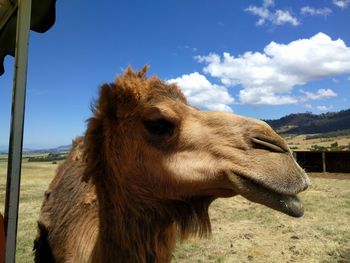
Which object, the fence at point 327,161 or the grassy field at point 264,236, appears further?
the fence at point 327,161

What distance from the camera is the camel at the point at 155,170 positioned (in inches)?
84.5

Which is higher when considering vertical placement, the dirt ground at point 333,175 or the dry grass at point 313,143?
the dry grass at point 313,143

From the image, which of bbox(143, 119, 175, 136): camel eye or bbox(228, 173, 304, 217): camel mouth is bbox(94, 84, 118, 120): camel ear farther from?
bbox(228, 173, 304, 217): camel mouth

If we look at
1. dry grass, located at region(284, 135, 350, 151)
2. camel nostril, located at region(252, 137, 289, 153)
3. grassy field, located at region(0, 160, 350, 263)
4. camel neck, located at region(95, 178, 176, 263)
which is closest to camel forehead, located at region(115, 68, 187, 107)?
camel neck, located at region(95, 178, 176, 263)

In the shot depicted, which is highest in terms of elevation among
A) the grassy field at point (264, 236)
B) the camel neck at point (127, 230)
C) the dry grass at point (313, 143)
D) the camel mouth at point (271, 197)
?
the dry grass at point (313, 143)

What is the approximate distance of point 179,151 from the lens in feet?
8.05

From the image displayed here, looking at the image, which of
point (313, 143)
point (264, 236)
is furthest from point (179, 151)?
point (313, 143)

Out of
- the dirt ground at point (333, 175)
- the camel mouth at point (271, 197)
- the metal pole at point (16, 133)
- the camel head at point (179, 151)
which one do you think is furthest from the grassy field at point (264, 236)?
the dirt ground at point (333, 175)

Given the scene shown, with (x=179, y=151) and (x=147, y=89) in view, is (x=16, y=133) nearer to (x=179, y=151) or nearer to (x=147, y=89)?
(x=179, y=151)

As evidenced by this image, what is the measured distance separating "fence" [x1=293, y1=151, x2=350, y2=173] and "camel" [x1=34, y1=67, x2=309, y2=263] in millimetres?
19238

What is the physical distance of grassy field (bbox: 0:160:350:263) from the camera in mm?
6832

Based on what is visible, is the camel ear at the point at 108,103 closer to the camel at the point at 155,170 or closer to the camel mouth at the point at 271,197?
the camel at the point at 155,170

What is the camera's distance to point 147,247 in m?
2.66

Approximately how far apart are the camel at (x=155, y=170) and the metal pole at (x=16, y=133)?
857mm
